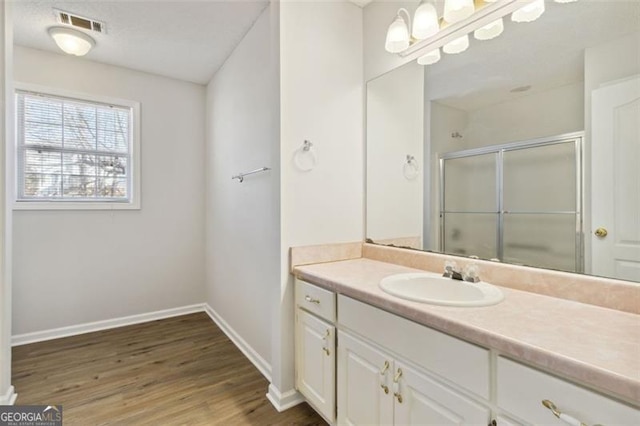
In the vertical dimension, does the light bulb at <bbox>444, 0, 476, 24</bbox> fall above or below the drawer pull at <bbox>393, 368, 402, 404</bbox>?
above

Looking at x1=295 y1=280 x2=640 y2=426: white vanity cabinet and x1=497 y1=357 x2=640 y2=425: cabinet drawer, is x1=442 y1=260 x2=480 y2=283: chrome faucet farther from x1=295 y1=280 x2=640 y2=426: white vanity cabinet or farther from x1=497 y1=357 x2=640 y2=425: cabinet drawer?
x1=497 y1=357 x2=640 y2=425: cabinet drawer

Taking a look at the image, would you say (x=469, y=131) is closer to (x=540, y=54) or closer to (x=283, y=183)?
(x=540, y=54)

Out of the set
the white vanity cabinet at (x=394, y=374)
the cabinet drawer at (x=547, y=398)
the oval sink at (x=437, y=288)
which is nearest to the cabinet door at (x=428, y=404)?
the white vanity cabinet at (x=394, y=374)

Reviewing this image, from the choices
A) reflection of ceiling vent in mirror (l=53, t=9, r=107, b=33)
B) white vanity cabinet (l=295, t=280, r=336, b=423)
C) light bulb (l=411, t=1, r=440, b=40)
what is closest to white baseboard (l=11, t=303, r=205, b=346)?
white vanity cabinet (l=295, t=280, r=336, b=423)

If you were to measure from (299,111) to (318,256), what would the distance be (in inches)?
35.2

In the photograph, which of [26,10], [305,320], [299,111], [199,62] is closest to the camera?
[305,320]

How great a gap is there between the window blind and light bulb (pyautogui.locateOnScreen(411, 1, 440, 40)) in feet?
9.48

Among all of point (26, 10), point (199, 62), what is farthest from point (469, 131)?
point (26, 10)

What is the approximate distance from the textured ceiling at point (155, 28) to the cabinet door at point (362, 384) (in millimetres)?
2254

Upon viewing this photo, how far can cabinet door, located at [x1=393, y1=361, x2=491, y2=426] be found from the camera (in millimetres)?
915

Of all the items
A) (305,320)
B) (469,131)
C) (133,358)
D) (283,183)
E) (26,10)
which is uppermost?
(26,10)

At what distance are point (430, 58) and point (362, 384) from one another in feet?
5.62

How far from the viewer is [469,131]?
1562 mm

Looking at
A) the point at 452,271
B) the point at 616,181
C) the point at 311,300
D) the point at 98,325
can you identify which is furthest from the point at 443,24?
Result: the point at 98,325
